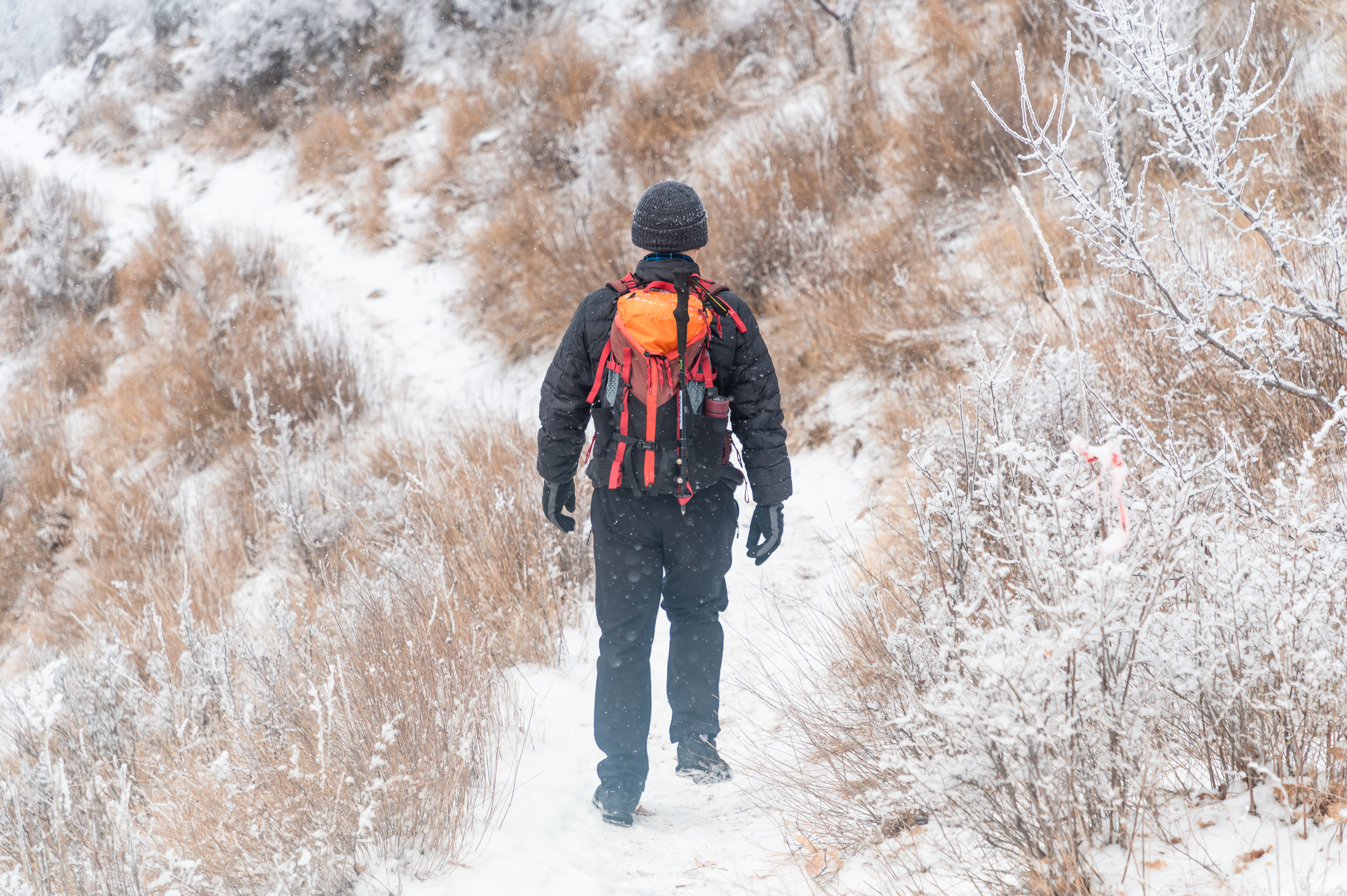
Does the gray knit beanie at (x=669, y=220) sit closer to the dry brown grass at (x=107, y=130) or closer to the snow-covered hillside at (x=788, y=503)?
the snow-covered hillside at (x=788, y=503)

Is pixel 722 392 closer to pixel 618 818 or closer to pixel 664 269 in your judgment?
pixel 664 269

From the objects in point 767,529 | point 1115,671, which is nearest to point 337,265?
point 767,529

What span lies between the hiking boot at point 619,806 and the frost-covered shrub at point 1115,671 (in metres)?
0.77

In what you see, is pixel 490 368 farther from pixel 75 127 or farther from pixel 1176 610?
pixel 75 127

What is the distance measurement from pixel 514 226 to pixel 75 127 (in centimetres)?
1067

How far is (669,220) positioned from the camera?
77.7 inches

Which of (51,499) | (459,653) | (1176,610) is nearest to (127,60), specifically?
(51,499)

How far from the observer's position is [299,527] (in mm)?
Answer: 4344

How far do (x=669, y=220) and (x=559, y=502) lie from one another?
845mm

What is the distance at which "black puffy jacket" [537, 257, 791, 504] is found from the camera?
204cm

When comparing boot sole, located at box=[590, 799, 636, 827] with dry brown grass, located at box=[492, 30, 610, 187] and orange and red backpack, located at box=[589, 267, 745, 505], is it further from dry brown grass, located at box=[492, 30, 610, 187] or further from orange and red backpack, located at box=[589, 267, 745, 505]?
dry brown grass, located at box=[492, 30, 610, 187]

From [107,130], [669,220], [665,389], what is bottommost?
[665,389]

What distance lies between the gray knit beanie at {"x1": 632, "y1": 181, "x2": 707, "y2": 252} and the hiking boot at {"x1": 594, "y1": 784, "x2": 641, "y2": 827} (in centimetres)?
145

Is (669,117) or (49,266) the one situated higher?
(669,117)
